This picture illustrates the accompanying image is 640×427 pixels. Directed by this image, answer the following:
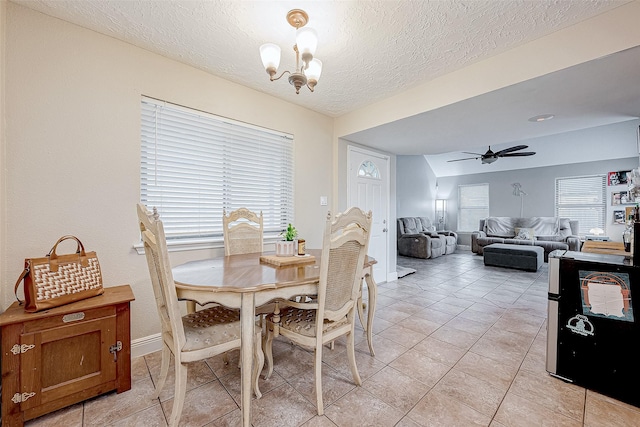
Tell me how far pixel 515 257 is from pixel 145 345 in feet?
21.3

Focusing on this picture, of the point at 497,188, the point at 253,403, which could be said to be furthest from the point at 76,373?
the point at 497,188

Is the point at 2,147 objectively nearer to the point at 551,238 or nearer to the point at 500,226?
the point at 500,226

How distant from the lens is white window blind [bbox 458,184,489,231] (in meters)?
8.36

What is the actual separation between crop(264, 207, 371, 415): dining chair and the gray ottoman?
533 centimetres

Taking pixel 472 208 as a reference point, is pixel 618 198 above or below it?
above

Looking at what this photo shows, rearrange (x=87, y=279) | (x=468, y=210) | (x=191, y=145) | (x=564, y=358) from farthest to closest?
(x=468, y=210) < (x=191, y=145) < (x=564, y=358) < (x=87, y=279)

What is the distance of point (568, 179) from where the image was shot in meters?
6.82

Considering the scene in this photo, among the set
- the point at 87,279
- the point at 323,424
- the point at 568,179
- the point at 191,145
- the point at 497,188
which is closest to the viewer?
the point at 323,424

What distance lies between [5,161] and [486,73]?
144 inches

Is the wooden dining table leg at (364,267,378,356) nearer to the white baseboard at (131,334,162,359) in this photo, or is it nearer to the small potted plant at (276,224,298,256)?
the small potted plant at (276,224,298,256)

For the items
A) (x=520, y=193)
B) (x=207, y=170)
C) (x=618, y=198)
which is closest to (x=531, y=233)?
(x=520, y=193)

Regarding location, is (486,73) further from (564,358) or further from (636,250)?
(564,358)

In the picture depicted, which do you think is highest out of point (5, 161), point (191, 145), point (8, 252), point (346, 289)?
point (191, 145)

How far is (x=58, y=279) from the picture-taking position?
151cm
